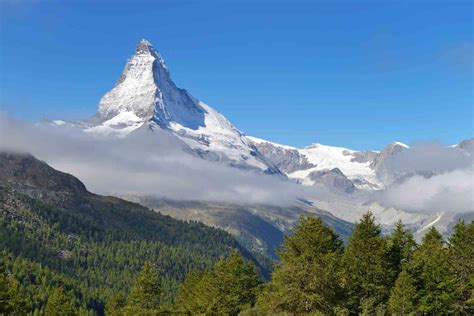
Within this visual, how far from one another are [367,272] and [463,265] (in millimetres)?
19468

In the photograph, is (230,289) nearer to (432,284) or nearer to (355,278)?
(355,278)

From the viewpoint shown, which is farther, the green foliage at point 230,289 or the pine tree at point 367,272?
the green foliage at point 230,289

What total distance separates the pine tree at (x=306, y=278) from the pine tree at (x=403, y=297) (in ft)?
21.2

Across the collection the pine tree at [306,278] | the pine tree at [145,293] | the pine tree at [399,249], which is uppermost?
the pine tree at [399,249]

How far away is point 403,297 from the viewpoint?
57938mm

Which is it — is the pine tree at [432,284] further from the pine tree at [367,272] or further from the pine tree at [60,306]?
the pine tree at [60,306]

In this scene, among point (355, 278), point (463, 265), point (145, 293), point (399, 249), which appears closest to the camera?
point (355, 278)

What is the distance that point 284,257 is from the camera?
5741 centimetres

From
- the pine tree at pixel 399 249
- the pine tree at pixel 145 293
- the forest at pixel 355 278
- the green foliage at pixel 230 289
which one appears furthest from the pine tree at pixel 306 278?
the pine tree at pixel 145 293

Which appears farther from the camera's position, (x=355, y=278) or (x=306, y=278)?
(x=355, y=278)

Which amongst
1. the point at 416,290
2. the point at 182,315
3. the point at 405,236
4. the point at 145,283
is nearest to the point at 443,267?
the point at 416,290

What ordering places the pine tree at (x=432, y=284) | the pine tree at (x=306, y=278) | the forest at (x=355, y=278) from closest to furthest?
the pine tree at (x=306, y=278) → the forest at (x=355, y=278) → the pine tree at (x=432, y=284)

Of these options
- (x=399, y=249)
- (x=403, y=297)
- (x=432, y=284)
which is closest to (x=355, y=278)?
(x=403, y=297)

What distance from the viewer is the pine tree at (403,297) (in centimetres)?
5772
